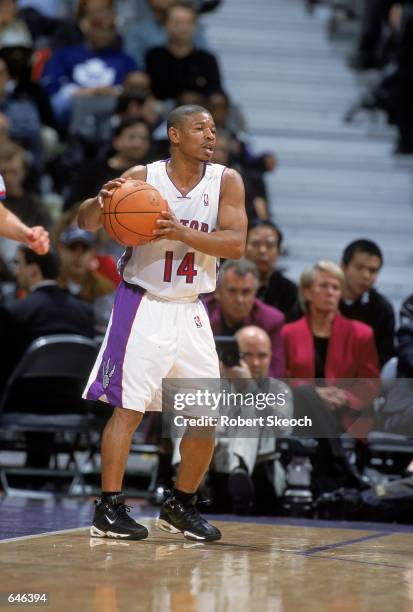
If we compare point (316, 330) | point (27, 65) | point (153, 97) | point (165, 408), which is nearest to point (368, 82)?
point (153, 97)

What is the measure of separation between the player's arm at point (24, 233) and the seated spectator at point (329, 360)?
91.2 inches

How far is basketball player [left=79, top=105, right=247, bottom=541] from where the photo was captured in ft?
17.5

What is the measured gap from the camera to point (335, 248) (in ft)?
37.1

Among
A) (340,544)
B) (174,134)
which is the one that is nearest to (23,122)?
(174,134)

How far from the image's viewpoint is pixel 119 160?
10180 millimetres

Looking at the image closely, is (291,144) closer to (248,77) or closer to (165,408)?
(248,77)

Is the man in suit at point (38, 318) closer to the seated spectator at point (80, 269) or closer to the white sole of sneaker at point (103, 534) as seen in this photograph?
the seated spectator at point (80, 269)

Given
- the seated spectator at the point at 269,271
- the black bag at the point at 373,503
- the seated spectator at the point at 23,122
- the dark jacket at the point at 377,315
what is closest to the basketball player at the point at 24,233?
the black bag at the point at 373,503

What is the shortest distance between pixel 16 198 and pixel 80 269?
51.4 inches

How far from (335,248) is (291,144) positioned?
176cm

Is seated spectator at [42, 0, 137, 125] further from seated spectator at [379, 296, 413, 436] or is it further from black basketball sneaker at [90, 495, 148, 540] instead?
black basketball sneaker at [90, 495, 148, 540]

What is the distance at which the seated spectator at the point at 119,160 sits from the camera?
10000 mm

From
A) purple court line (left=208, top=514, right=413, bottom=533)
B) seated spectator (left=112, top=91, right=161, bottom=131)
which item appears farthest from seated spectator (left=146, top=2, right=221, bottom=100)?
purple court line (left=208, top=514, right=413, bottom=533)

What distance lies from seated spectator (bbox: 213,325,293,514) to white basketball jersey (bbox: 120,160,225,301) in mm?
1542
